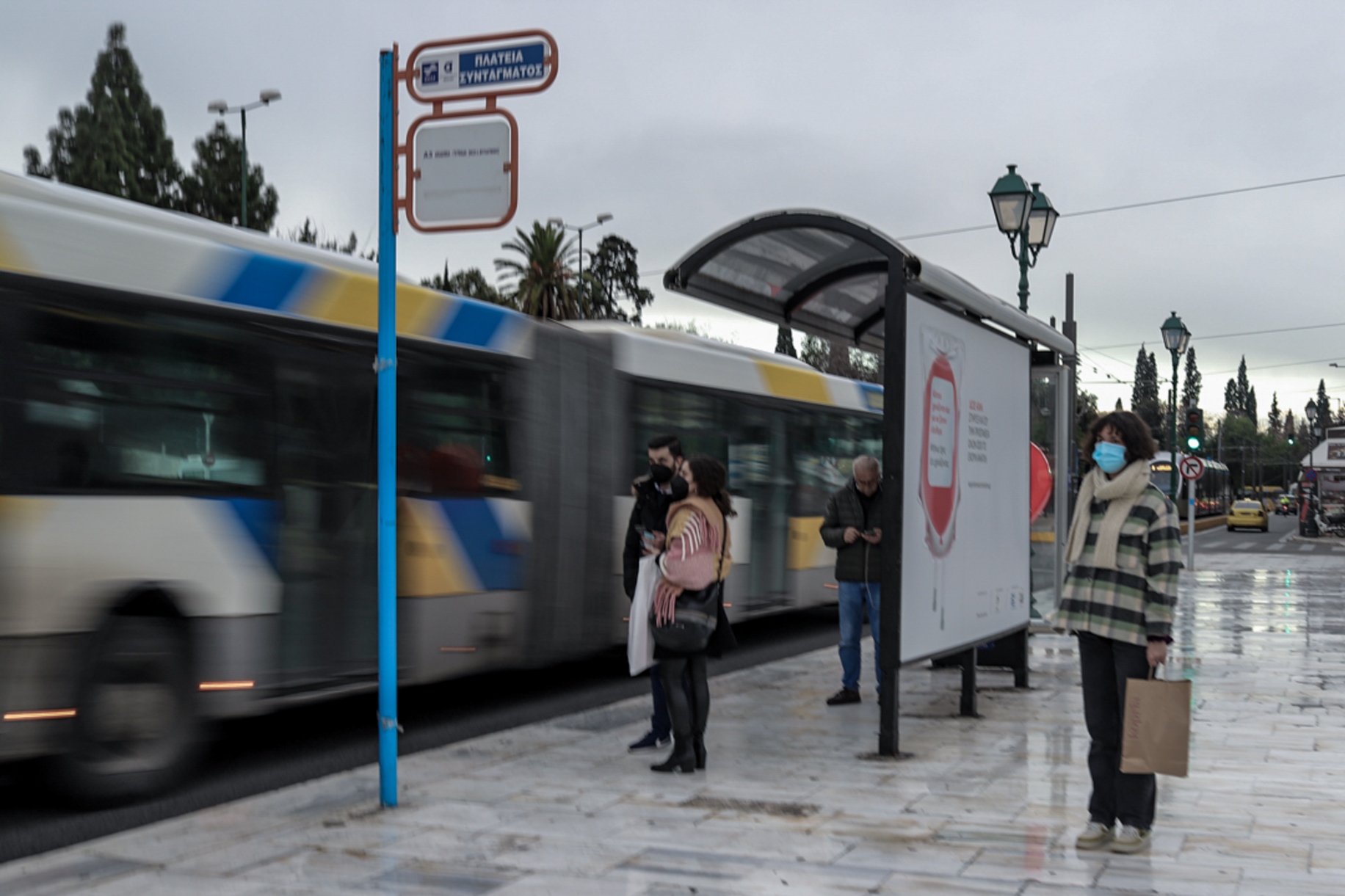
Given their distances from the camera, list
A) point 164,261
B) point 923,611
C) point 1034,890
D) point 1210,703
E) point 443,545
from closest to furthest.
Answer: point 1034,890 → point 164,261 → point 923,611 → point 443,545 → point 1210,703

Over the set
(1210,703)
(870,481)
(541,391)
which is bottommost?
(1210,703)

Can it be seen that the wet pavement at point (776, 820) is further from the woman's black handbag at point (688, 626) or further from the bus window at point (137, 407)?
the bus window at point (137, 407)

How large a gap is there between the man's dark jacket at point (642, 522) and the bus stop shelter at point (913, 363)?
50.2 inches

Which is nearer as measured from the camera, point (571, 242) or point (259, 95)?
point (259, 95)

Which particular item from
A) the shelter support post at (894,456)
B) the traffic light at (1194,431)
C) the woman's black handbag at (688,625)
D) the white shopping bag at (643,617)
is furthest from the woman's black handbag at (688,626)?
the traffic light at (1194,431)

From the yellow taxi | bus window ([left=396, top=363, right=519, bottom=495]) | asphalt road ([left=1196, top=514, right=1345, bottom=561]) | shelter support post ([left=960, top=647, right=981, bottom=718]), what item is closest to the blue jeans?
shelter support post ([left=960, top=647, right=981, bottom=718])

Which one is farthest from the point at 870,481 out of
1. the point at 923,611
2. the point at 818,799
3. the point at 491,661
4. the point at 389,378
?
the point at 389,378

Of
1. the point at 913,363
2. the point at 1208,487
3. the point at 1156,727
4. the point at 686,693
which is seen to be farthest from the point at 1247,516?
the point at 1156,727

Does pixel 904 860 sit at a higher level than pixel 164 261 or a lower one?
lower

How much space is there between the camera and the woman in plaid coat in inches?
239

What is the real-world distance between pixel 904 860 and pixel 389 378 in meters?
3.20

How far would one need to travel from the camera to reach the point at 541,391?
11.2 m

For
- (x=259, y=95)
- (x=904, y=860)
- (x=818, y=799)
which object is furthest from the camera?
(x=259, y=95)

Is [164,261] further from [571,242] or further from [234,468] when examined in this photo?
[571,242]
